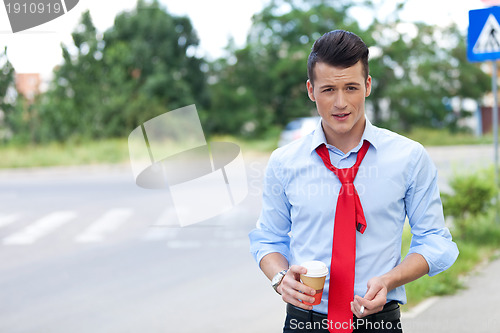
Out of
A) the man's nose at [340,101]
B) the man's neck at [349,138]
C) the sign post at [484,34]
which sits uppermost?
the man's nose at [340,101]

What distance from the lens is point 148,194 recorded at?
12.8 m

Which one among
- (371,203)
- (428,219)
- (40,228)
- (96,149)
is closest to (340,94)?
(371,203)

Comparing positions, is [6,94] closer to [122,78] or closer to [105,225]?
[105,225]

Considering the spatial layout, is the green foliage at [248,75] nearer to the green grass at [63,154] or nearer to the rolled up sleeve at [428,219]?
the green grass at [63,154]

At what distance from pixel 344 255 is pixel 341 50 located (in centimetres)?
67

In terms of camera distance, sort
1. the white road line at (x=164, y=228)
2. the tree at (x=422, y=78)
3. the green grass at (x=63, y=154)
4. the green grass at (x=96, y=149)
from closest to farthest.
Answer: the white road line at (x=164, y=228) → the green grass at (x=63, y=154) → the green grass at (x=96, y=149) → the tree at (x=422, y=78)

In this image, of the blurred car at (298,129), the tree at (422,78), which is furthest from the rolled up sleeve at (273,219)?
the tree at (422,78)

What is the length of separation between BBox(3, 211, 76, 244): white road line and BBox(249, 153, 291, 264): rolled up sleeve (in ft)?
22.6

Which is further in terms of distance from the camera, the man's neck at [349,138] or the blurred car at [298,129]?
the blurred car at [298,129]

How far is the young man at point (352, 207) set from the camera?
1.93 meters

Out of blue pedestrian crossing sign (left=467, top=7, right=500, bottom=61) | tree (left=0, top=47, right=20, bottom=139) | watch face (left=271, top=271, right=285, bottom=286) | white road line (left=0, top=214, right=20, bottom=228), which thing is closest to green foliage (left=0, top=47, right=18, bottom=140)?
tree (left=0, top=47, right=20, bottom=139)

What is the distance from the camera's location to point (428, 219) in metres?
1.93

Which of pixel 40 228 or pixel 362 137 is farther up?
pixel 362 137

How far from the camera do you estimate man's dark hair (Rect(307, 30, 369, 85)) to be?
76.5 inches
